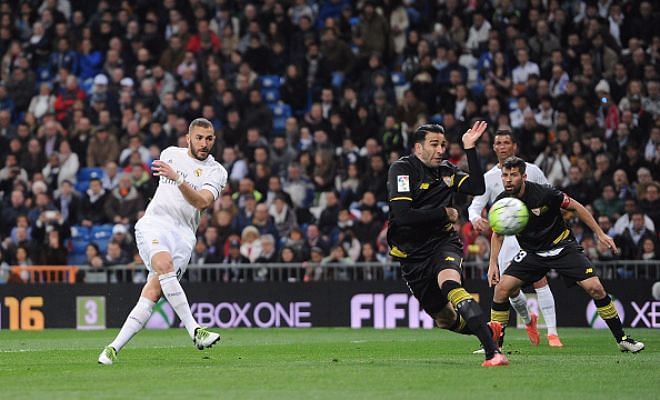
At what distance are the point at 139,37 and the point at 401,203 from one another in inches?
744

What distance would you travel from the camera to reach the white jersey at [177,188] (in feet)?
42.0

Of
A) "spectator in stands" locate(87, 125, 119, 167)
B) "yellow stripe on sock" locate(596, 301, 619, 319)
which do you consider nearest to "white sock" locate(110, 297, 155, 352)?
"yellow stripe on sock" locate(596, 301, 619, 319)

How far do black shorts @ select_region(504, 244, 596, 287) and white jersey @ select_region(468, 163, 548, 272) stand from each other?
745 mm

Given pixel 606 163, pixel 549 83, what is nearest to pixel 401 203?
pixel 606 163

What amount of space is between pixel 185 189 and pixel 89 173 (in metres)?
15.3

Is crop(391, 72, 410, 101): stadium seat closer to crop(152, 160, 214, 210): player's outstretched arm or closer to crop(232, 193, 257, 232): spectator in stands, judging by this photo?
crop(232, 193, 257, 232): spectator in stands

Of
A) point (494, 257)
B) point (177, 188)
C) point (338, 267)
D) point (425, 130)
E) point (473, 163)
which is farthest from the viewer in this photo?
point (338, 267)

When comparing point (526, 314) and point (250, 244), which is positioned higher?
point (250, 244)

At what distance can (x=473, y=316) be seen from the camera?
1098 centimetres

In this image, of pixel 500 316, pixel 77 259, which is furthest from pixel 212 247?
pixel 500 316

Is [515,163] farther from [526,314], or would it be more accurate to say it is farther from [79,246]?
[79,246]

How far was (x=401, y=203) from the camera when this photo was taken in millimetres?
11508

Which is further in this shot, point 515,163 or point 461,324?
point 515,163

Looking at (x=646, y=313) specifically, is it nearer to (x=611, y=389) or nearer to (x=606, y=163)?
(x=606, y=163)
